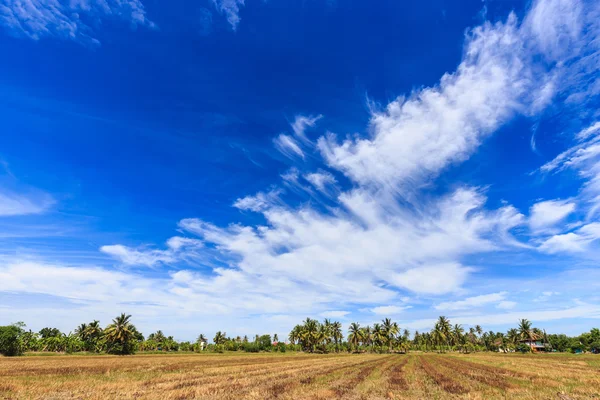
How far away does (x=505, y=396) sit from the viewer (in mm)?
17828

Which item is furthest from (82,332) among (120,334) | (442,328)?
(442,328)

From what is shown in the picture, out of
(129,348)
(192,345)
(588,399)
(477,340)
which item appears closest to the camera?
(588,399)

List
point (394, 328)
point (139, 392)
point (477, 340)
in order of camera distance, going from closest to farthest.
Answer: point (139, 392), point (394, 328), point (477, 340)

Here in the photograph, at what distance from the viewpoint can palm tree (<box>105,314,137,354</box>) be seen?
3324 inches

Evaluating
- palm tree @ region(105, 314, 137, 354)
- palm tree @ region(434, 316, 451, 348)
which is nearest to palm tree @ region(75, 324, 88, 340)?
palm tree @ region(105, 314, 137, 354)

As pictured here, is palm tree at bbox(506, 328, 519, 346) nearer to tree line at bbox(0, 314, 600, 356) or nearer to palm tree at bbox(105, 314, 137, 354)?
tree line at bbox(0, 314, 600, 356)

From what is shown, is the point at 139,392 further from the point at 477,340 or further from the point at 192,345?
the point at 477,340

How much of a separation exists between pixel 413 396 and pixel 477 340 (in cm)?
21957

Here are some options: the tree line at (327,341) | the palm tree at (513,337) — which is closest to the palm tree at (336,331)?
the tree line at (327,341)

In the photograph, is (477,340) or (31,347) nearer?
(31,347)

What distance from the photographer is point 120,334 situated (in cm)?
8469

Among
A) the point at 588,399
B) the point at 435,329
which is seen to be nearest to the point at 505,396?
the point at 588,399

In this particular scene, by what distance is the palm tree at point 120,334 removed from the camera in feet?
277

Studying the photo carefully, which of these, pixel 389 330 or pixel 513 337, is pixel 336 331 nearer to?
pixel 389 330
